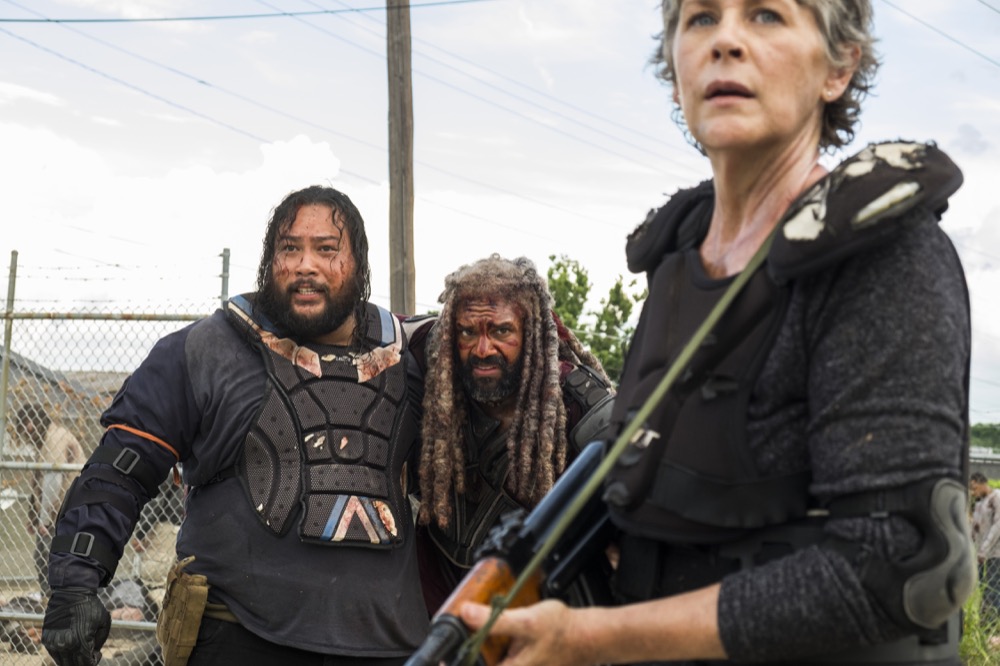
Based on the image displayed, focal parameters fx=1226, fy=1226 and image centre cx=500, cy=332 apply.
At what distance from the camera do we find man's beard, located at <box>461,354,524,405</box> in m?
4.16

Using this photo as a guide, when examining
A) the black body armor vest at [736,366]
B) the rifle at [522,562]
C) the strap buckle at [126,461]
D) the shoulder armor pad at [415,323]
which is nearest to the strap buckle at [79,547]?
the strap buckle at [126,461]

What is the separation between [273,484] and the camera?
3902 millimetres

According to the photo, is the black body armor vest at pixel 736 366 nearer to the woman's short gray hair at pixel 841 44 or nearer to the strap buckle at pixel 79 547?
the woman's short gray hair at pixel 841 44

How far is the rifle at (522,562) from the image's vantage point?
5.65ft

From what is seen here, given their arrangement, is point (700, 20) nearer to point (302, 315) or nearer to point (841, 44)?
point (841, 44)

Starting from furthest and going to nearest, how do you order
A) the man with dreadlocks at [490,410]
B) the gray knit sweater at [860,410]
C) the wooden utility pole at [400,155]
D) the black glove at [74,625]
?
the wooden utility pole at [400,155], the man with dreadlocks at [490,410], the black glove at [74,625], the gray knit sweater at [860,410]

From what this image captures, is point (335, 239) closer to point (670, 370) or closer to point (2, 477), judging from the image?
point (670, 370)

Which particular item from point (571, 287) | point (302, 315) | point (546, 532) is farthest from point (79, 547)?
point (571, 287)

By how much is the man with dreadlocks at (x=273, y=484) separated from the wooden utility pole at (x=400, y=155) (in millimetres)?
5774

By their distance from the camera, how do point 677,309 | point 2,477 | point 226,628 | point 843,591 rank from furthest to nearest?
point 2,477 < point 226,628 < point 677,309 < point 843,591

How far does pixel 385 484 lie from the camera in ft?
13.2

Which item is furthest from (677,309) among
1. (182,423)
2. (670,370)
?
(182,423)

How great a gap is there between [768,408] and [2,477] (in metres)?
7.42

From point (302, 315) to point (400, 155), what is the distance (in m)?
6.78
